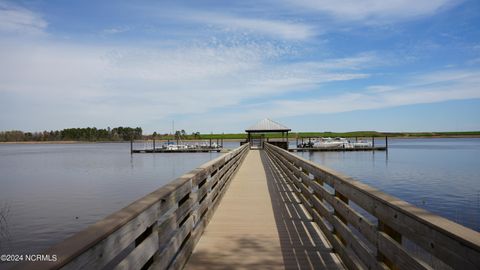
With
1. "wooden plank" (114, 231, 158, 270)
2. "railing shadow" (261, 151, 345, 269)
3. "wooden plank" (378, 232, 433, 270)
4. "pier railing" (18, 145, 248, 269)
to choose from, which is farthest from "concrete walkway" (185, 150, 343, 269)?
"wooden plank" (378, 232, 433, 270)

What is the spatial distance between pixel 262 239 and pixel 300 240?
54cm

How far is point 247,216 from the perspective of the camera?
7254mm

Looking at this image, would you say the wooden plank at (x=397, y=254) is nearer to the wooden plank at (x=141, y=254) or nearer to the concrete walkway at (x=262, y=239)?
the concrete walkway at (x=262, y=239)

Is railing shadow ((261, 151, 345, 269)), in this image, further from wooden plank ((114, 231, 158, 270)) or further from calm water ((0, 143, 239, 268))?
calm water ((0, 143, 239, 268))

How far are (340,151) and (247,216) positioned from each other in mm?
60350

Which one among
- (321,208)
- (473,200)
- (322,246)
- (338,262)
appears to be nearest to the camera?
(338,262)

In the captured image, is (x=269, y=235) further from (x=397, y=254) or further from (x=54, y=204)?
(x=54, y=204)

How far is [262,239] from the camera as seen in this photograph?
5562 mm

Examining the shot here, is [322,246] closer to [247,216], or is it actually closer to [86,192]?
[247,216]

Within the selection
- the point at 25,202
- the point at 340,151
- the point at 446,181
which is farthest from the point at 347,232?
the point at 340,151

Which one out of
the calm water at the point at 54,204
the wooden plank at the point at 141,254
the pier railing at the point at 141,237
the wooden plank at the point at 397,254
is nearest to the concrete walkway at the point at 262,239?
the pier railing at the point at 141,237

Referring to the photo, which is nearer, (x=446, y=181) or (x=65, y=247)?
(x=65, y=247)

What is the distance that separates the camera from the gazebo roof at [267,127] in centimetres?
3869

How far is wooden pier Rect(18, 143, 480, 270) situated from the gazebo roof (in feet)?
98.3
